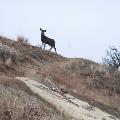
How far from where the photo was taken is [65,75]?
2006cm

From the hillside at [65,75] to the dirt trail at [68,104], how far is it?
291 millimetres

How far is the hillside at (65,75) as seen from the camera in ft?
52.5

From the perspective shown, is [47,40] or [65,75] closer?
[65,75]

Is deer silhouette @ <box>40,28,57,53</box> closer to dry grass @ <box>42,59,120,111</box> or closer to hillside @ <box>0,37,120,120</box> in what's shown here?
hillside @ <box>0,37,120,120</box>

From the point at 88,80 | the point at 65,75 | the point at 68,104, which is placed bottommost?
the point at 68,104

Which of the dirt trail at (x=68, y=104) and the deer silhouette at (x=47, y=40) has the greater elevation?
the deer silhouette at (x=47, y=40)

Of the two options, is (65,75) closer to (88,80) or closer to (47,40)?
(88,80)

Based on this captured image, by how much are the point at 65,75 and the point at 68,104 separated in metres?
7.10

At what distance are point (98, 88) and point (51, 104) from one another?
9.38 meters

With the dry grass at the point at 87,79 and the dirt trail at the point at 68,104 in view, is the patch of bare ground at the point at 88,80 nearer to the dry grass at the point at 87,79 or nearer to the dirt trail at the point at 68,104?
the dry grass at the point at 87,79

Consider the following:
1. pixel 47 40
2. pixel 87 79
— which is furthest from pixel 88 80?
pixel 47 40

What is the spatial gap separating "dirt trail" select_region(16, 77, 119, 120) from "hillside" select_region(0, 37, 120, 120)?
0.29 m

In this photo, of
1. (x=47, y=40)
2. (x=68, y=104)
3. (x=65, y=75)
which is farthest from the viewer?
(x=47, y=40)

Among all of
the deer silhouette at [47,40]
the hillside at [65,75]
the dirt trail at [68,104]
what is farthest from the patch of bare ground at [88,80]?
the deer silhouette at [47,40]
